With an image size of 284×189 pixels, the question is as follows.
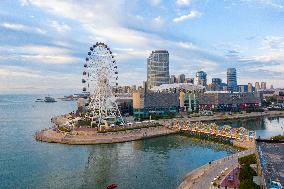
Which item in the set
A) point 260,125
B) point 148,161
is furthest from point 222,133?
point 260,125

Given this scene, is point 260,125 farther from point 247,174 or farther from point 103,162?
point 247,174

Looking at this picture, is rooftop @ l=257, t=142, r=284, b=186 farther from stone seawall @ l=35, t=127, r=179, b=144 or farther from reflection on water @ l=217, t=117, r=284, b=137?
reflection on water @ l=217, t=117, r=284, b=137

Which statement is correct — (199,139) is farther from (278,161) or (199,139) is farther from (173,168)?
(278,161)

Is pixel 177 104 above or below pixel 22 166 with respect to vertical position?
above

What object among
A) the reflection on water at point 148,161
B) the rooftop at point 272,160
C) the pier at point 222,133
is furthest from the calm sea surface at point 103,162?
the rooftop at point 272,160

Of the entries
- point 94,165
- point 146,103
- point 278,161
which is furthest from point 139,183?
point 146,103

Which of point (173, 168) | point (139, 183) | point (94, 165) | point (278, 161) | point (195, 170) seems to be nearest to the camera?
point (278, 161)

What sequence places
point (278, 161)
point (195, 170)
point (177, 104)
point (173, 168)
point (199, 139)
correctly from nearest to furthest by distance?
point (278, 161), point (195, 170), point (173, 168), point (199, 139), point (177, 104)
